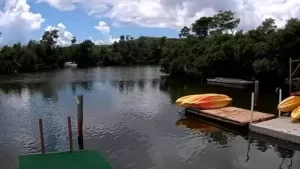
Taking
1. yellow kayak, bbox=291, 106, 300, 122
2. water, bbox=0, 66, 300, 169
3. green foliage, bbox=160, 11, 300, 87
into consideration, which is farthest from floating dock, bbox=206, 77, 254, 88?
yellow kayak, bbox=291, 106, 300, 122

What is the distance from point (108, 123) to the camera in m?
29.9

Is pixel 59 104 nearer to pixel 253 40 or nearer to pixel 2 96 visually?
pixel 2 96

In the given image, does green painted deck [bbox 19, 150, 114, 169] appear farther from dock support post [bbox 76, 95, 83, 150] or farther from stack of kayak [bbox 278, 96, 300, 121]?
stack of kayak [bbox 278, 96, 300, 121]

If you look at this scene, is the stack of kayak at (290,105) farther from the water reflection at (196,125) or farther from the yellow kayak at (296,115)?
the water reflection at (196,125)

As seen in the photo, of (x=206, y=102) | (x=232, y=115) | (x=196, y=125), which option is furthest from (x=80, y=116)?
(x=206, y=102)

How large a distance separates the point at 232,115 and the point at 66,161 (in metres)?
15.1

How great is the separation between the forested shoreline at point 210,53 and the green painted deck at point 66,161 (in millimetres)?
36085

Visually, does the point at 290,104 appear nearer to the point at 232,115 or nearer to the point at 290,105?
the point at 290,105

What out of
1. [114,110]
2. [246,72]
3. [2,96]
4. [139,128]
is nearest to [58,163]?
[139,128]

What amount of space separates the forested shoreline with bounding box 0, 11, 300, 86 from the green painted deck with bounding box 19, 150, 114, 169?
3609cm

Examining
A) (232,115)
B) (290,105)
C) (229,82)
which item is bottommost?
(232,115)

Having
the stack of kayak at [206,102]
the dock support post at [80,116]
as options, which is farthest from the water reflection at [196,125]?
the dock support post at [80,116]

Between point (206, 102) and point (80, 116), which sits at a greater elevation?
point (80, 116)

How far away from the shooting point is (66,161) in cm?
1745
